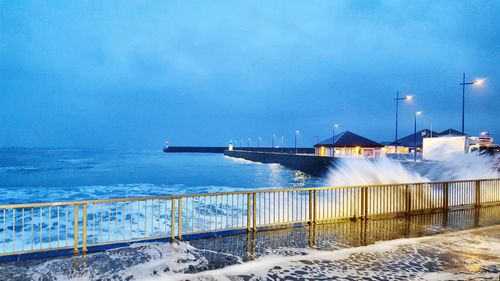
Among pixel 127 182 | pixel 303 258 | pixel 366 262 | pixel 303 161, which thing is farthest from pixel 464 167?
pixel 127 182

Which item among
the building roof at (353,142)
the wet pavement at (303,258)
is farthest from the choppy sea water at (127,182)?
the wet pavement at (303,258)

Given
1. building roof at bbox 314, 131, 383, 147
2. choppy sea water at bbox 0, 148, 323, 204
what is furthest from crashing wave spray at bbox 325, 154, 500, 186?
building roof at bbox 314, 131, 383, 147

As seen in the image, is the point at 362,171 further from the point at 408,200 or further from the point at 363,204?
the point at 363,204

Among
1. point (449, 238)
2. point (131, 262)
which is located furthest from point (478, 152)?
point (131, 262)

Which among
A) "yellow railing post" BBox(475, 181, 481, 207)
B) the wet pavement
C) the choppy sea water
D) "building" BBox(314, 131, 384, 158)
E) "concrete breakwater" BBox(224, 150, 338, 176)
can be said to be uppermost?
"building" BBox(314, 131, 384, 158)

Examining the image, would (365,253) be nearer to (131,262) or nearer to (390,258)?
(390,258)

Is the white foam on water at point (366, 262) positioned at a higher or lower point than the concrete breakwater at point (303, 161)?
higher

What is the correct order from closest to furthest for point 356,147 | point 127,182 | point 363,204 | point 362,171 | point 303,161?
1. point 363,204
2. point 362,171
3. point 127,182
4. point 356,147
5. point 303,161

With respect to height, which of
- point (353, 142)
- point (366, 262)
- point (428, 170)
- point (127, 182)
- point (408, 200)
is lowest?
point (127, 182)

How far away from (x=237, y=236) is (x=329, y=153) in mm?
54079

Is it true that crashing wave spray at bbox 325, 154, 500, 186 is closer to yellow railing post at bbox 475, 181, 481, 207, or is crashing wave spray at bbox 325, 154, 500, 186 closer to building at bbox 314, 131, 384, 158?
building at bbox 314, 131, 384, 158

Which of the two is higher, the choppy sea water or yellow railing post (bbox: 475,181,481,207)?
yellow railing post (bbox: 475,181,481,207)

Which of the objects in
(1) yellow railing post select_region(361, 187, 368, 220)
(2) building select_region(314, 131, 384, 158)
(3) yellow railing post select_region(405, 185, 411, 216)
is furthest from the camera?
(2) building select_region(314, 131, 384, 158)

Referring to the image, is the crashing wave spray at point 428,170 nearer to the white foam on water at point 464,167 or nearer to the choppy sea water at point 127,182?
the white foam on water at point 464,167
